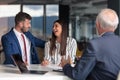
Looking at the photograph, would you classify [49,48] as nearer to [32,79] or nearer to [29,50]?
[29,50]

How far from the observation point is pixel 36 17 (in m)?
13.3

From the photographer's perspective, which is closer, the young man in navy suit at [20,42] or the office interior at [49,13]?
the young man in navy suit at [20,42]

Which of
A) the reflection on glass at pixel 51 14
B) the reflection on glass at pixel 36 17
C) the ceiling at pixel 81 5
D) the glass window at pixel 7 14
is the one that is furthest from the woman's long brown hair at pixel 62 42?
the reflection on glass at pixel 36 17

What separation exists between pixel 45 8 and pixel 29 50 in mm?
9224

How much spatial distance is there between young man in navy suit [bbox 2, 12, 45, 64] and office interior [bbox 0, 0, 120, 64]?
7.84 meters

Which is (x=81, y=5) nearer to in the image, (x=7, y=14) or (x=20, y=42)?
(x=7, y=14)

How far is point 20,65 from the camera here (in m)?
3.20

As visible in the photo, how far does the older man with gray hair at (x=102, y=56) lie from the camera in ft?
9.21

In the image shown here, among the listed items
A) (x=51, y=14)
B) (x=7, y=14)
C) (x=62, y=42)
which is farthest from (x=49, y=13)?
(x=62, y=42)

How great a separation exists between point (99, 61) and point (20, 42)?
162 centimetres

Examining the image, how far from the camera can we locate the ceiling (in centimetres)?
1310

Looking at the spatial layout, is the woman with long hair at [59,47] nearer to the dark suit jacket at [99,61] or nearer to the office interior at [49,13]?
the dark suit jacket at [99,61]

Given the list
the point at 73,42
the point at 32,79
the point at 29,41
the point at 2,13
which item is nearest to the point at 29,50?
the point at 29,41

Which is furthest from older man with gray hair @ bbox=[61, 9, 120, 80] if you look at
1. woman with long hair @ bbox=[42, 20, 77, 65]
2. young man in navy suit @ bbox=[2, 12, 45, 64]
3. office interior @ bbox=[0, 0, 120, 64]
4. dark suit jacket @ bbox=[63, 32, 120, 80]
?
office interior @ bbox=[0, 0, 120, 64]
